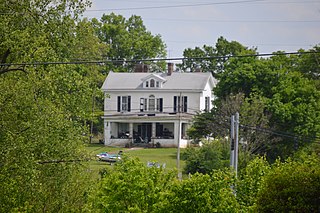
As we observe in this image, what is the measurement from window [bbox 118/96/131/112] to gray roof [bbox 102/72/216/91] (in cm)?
119

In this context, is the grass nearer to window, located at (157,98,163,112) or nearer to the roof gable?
window, located at (157,98,163,112)

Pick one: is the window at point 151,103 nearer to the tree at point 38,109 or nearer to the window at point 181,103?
the window at point 181,103

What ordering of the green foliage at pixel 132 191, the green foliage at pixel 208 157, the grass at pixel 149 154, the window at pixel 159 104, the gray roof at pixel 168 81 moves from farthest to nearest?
1. the window at pixel 159 104
2. the gray roof at pixel 168 81
3. the grass at pixel 149 154
4. the green foliage at pixel 208 157
5. the green foliage at pixel 132 191

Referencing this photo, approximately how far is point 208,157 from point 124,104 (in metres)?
23.9

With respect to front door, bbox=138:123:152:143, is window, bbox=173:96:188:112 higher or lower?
higher

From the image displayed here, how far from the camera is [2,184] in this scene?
2284cm

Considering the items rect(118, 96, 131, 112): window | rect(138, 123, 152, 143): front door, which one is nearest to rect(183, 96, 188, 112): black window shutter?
rect(138, 123, 152, 143): front door

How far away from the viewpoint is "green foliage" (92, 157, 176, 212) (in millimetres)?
22234

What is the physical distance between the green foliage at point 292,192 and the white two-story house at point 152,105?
46.6m

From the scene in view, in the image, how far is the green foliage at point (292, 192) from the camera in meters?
16.3

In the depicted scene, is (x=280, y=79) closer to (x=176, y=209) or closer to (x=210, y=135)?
(x=210, y=135)

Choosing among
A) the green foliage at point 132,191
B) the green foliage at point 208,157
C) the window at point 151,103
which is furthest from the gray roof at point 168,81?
the green foliage at point 132,191

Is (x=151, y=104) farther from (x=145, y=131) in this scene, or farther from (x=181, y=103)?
(x=181, y=103)

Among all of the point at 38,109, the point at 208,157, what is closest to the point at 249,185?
the point at 38,109
